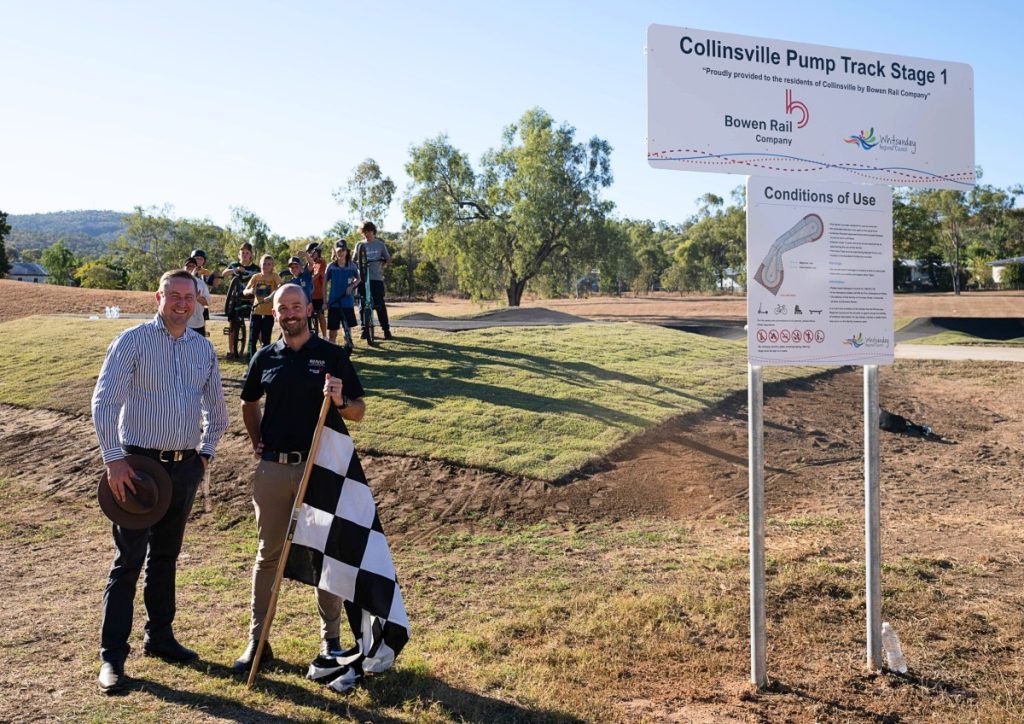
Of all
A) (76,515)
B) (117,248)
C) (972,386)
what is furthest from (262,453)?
(117,248)

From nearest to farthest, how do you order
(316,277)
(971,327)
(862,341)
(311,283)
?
1. (862,341)
2. (311,283)
3. (316,277)
4. (971,327)

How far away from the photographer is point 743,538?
751 cm

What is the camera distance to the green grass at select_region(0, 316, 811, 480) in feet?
33.3

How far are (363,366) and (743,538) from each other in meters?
7.75

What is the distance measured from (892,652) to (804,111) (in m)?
2.96

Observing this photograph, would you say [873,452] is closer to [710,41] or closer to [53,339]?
[710,41]

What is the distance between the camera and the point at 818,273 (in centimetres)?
471

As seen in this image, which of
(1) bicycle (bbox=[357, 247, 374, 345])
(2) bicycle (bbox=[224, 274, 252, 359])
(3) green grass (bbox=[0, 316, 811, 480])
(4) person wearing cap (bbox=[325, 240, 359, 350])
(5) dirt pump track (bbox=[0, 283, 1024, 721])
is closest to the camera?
(5) dirt pump track (bbox=[0, 283, 1024, 721])

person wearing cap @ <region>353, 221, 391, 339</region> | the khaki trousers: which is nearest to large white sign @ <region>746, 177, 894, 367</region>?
the khaki trousers

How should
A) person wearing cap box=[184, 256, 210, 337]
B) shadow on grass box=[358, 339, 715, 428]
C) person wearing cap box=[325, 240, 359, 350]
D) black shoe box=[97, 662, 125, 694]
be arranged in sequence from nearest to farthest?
black shoe box=[97, 662, 125, 694] → shadow on grass box=[358, 339, 715, 428] → person wearing cap box=[184, 256, 210, 337] → person wearing cap box=[325, 240, 359, 350]

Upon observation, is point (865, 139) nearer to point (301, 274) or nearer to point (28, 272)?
point (301, 274)

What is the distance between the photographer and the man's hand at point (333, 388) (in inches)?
176

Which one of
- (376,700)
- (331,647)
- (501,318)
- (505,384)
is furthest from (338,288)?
(501,318)

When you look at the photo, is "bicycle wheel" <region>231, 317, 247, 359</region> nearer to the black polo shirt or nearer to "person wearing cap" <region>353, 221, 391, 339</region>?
"person wearing cap" <region>353, 221, 391, 339</region>
